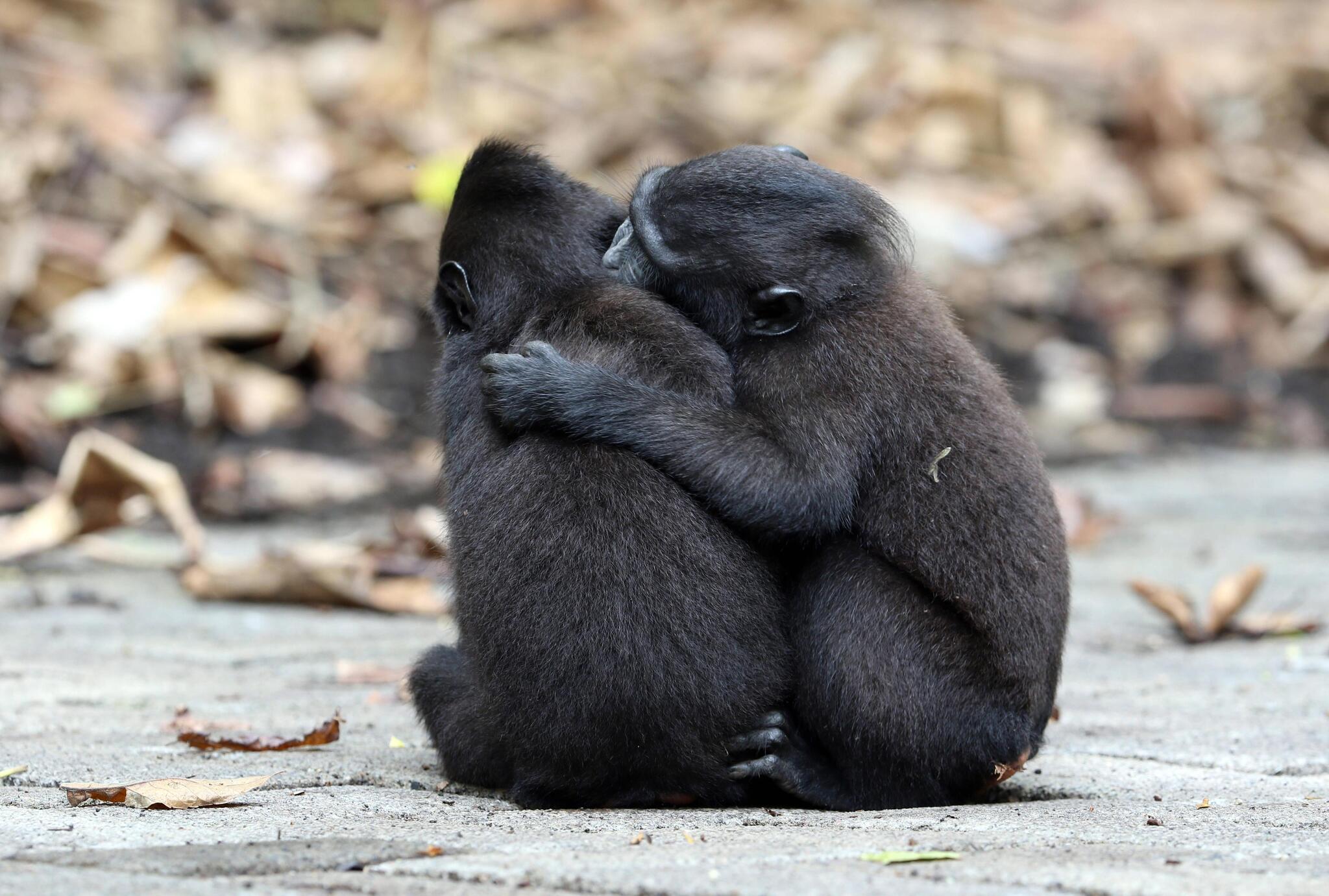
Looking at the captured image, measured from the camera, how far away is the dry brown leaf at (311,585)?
18.5ft

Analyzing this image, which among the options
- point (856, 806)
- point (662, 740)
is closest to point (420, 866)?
point (662, 740)

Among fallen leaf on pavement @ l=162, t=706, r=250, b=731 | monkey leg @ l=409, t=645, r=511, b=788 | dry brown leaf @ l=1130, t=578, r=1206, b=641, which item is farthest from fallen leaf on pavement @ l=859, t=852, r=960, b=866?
dry brown leaf @ l=1130, t=578, r=1206, b=641

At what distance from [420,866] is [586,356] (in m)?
1.27

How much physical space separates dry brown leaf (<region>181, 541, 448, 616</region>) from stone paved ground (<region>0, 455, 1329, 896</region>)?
77mm

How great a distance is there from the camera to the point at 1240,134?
13344 millimetres

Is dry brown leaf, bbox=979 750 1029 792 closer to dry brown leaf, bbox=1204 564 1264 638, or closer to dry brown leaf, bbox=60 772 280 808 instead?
dry brown leaf, bbox=60 772 280 808

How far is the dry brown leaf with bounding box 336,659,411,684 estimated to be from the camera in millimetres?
4613

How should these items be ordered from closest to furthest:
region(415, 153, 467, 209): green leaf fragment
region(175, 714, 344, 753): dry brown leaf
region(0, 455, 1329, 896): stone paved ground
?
region(0, 455, 1329, 896): stone paved ground, region(175, 714, 344, 753): dry brown leaf, region(415, 153, 467, 209): green leaf fragment

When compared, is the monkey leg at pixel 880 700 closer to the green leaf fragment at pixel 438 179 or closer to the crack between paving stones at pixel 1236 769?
the crack between paving stones at pixel 1236 769

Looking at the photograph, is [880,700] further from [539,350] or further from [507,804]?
[539,350]

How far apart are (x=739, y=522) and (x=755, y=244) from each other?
0.61 meters

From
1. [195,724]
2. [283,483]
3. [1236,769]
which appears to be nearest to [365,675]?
[195,724]

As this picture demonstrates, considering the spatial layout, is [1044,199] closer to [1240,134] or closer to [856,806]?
[1240,134]

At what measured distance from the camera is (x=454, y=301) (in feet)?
11.7
